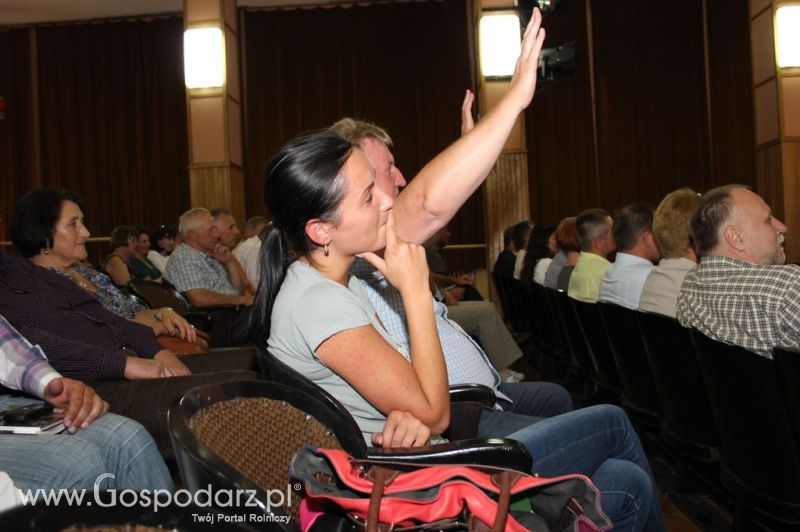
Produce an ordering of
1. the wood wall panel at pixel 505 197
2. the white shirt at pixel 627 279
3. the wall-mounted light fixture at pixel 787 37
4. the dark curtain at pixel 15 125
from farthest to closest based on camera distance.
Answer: the dark curtain at pixel 15 125, the wood wall panel at pixel 505 197, the wall-mounted light fixture at pixel 787 37, the white shirt at pixel 627 279

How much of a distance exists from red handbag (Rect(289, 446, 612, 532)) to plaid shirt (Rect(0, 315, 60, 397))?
1.15 meters

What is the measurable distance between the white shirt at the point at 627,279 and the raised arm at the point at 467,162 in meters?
2.15

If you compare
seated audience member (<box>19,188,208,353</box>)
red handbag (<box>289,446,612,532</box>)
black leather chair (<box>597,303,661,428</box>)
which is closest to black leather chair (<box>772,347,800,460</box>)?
red handbag (<box>289,446,612,532</box>)

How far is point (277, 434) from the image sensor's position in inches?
48.6

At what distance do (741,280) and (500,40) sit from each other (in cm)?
568

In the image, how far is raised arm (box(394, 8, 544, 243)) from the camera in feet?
5.74

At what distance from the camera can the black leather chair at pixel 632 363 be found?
9.86ft

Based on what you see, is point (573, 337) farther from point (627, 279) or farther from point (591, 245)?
point (591, 245)

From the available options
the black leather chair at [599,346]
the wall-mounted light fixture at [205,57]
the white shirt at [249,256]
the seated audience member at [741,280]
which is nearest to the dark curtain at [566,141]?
the wall-mounted light fixture at [205,57]

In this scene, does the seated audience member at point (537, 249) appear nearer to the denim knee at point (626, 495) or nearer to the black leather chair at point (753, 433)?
the black leather chair at point (753, 433)

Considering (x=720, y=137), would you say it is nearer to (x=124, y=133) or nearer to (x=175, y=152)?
(x=175, y=152)

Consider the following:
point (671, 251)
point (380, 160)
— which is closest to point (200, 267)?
point (671, 251)

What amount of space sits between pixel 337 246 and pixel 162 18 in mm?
11747

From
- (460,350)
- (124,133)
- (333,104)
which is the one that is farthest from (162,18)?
(460,350)
